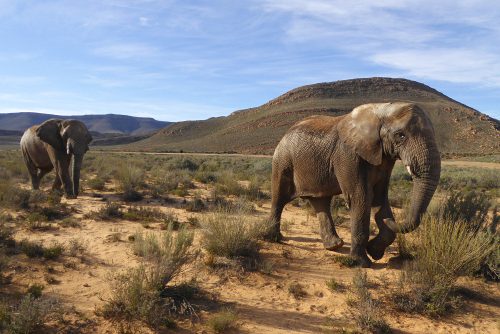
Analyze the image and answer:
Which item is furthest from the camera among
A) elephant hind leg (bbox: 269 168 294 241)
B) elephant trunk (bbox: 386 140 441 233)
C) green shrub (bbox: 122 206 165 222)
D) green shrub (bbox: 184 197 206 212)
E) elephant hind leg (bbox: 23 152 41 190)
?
elephant hind leg (bbox: 23 152 41 190)

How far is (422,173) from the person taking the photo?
212 inches

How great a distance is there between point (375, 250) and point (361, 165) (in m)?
A: 1.39

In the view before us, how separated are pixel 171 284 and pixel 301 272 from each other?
1.99 m

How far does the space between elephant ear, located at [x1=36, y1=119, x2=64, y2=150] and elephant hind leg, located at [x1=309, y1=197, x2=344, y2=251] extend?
867cm

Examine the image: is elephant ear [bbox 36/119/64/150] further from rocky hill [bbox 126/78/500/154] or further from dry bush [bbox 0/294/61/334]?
rocky hill [bbox 126/78/500/154]

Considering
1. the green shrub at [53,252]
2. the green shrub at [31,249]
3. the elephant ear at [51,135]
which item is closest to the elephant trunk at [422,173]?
the green shrub at [53,252]

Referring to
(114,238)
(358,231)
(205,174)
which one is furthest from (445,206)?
(205,174)

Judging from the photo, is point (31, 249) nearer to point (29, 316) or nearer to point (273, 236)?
point (29, 316)

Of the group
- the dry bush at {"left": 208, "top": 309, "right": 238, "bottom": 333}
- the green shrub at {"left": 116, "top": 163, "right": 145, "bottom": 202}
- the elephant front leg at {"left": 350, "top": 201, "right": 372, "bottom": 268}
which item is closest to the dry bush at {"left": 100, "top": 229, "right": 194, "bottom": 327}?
the dry bush at {"left": 208, "top": 309, "right": 238, "bottom": 333}

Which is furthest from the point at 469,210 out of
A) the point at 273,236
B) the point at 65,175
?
the point at 65,175

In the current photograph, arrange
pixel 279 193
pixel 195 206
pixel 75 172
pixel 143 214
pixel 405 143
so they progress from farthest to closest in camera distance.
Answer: pixel 75 172, pixel 195 206, pixel 143 214, pixel 279 193, pixel 405 143

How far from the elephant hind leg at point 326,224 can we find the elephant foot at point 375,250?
1.87 ft

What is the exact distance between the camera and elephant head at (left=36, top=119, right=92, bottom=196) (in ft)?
39.5

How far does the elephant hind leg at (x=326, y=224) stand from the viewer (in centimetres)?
699
